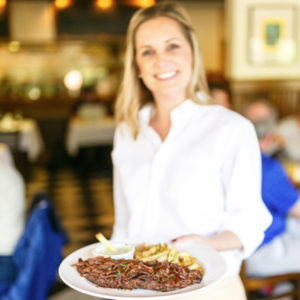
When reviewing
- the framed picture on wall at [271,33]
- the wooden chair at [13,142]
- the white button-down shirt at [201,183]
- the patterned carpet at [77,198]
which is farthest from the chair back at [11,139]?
the white button-down shirt at [201,183]

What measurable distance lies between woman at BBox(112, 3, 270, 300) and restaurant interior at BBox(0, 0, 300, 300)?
7.74ft

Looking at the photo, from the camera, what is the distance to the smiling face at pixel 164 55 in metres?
1.64

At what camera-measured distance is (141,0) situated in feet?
31.6

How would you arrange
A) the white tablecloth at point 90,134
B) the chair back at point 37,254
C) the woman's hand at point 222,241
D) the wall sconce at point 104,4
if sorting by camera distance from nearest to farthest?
the woman's hand at point 222,241 → the chair back at point 37,254 → the white tablecloth at point 90,134 → the wall sconce at point 104,4

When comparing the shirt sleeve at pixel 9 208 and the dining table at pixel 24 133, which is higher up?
the shirt sleeve at pixel 9 208

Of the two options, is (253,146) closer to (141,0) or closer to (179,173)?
(179,173)

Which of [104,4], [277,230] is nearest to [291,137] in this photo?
[277,230]

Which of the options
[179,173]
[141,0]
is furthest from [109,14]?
[179,173]

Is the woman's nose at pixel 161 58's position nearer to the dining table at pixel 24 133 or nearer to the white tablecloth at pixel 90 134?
the dining table at pixel 24 133

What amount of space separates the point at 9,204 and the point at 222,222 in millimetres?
1424

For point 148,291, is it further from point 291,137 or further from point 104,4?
point 104,4

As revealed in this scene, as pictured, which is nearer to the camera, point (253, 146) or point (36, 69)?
point (253, 146)

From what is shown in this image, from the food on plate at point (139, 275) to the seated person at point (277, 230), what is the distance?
126cm

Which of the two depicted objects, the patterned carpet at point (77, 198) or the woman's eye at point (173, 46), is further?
the patterned carpet at point (77, 198)
